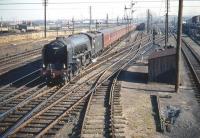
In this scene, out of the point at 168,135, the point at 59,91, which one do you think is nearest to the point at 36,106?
the point at 59,91

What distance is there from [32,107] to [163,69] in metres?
11.3

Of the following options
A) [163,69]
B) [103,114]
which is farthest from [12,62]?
[103,114]

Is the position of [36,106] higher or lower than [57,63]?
lower

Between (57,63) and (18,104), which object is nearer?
(18,104)

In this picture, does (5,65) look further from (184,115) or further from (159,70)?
(184,115)

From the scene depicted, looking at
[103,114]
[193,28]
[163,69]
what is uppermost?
[193,28]

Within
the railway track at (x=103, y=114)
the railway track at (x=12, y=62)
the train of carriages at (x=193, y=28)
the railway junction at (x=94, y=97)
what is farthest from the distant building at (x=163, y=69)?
the train of carriages at (x=193, y=28)

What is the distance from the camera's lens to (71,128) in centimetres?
1404

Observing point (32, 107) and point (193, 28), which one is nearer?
point (32, 107)

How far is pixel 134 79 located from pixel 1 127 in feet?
44.3

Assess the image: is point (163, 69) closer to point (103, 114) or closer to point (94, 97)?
point (94, 97)

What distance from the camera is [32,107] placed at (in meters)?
17.2

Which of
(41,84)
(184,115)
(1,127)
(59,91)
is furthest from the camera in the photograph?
(41,84)

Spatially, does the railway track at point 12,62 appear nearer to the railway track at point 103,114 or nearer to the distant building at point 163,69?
the railway track at point 103,114
